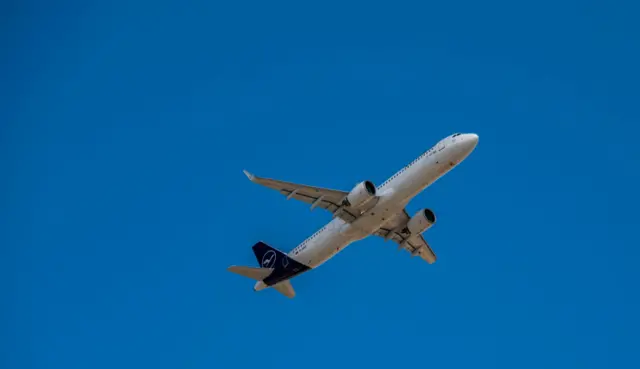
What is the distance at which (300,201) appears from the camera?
251ft

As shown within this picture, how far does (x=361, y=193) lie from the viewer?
73625 millimetres

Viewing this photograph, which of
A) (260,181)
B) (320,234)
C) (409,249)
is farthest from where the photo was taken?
(409,249)

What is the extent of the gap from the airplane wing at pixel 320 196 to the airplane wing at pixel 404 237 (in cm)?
530

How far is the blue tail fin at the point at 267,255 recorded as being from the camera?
81625 millimetres

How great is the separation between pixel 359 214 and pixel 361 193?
2.78m

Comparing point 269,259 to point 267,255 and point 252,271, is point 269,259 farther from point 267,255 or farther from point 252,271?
point 252,271

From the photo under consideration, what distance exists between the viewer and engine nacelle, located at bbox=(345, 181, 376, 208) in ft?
242

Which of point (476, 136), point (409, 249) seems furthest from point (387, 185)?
point (409, 249)

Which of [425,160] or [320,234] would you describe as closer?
[425,160]

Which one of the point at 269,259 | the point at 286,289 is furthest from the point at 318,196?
the point at 286,289

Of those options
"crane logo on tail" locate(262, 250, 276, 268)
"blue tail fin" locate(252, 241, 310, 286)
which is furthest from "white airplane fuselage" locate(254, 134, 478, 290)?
"crane logo on tail" locate(262, 250, 276, 268)

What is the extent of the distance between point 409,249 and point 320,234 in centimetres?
1039

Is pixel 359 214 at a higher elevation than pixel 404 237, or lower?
lower

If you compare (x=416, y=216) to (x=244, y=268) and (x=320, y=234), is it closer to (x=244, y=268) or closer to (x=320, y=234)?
(x=320, y=234)
